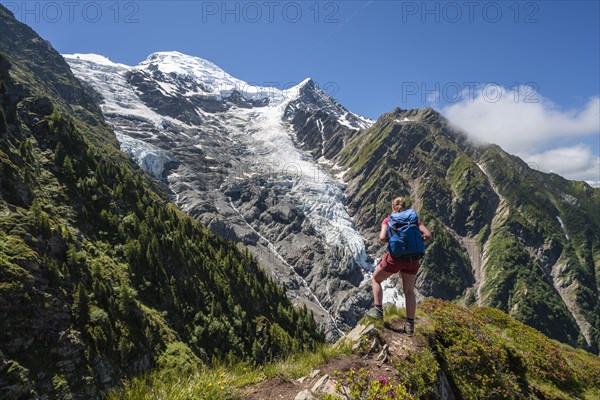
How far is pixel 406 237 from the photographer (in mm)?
9836

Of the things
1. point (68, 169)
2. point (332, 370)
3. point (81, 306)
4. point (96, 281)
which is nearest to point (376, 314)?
point (332, 370)

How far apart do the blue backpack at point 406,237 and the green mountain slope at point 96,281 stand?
14.4 feet

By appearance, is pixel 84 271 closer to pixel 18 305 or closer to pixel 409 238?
pixel 18 305

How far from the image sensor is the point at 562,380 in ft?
47.8

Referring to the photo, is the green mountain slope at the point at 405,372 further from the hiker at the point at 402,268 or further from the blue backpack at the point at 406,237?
the blue backpack at the point at 406,237

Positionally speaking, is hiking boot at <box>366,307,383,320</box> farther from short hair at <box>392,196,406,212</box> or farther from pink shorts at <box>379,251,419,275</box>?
short hair at <box>392,196,406,212</box>

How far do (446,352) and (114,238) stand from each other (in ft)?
259

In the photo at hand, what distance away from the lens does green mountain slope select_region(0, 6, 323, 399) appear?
122 feet

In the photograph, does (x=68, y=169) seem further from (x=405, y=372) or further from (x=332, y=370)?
(x=405, y=372)

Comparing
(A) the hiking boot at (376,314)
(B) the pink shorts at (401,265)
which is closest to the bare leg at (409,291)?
(B) the pink shorts at (401,265)

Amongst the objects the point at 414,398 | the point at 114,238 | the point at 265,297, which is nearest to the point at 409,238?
the point at 414,398

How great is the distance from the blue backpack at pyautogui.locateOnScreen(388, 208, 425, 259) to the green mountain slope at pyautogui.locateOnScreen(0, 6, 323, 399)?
4386 millimetres

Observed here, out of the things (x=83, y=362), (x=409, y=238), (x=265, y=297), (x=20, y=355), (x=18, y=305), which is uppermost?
(x=409, y=238)

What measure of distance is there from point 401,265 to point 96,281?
183 feet
